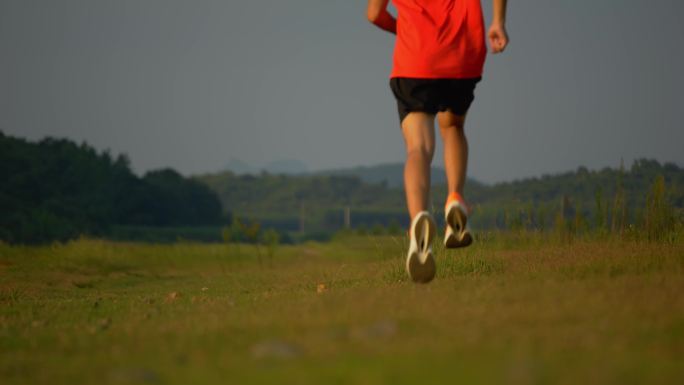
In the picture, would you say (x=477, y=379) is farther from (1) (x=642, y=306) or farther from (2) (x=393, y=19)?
(2) (x=393, y=19)

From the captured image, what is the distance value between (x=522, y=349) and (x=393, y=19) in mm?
3632

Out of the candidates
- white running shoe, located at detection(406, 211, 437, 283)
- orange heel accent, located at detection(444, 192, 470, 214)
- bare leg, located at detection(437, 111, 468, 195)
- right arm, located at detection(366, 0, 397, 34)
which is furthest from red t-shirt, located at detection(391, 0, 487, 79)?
white running shoe, located at detection(406, 211, 437, 283)

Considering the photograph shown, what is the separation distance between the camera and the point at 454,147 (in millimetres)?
6270

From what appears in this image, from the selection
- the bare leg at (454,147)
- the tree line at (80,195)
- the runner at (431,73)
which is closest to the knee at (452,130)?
the bare leg at (454,147)

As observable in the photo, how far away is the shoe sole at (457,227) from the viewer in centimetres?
595

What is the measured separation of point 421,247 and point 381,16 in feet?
5.47

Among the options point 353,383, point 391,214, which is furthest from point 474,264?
point 391,214

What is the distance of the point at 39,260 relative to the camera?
17281 mm

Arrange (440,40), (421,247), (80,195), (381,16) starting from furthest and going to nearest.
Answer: (80,195) < (381,16) < (440,40) < (421,247)

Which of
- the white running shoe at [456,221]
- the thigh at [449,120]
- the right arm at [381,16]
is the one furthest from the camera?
the thigh at [449,120]

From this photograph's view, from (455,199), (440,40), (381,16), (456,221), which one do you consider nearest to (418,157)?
(455,199)

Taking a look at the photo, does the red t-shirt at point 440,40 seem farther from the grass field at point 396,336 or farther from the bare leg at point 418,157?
the grass field at point 396,336

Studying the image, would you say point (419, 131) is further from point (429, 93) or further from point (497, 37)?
point (497, 37)

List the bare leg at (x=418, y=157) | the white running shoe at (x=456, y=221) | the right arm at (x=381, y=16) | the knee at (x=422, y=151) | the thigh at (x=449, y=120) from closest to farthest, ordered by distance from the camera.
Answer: the bare leg at (x=418, y=157)
the knee at (x=422, y=151)
the white running shoe at (x=456, y=221)
the right arm at (x=381, y=16)
the thigh at (x=449, y=120)
